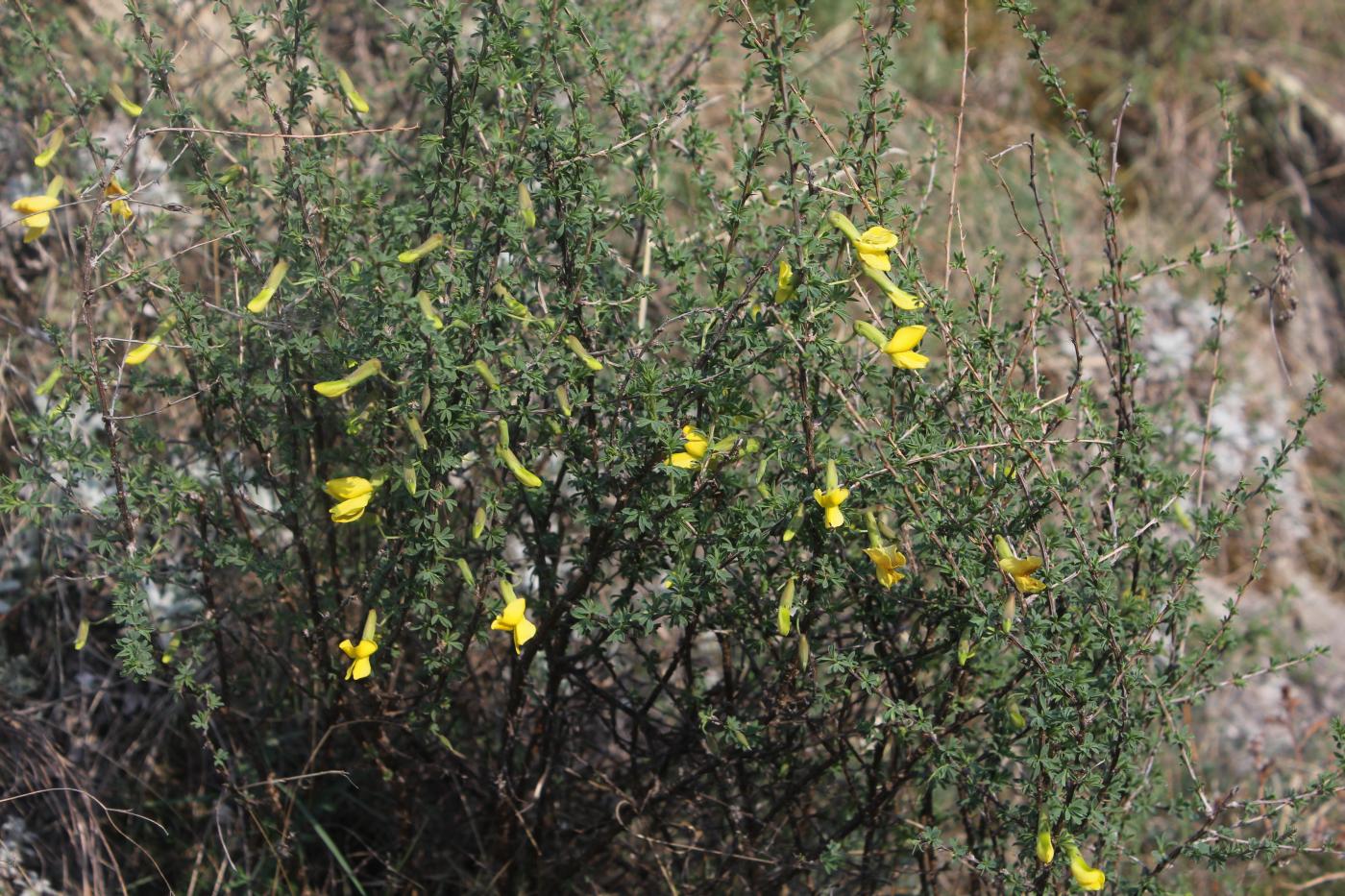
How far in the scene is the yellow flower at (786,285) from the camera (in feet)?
6.01

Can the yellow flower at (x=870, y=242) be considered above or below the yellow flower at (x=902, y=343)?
above

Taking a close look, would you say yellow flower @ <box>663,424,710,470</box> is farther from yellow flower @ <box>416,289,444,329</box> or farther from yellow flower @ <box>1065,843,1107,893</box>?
yellow flower @ <box>1065,843,1107,893</box>

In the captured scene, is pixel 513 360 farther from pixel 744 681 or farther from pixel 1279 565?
pixel 1279 565

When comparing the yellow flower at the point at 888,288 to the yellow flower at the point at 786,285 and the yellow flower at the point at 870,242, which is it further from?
the yellow flower at the point at 786,285

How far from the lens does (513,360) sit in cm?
190

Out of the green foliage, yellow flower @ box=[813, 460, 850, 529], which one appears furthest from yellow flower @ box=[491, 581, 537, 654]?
yellow flower @ box=[813, 460, 850, 529]

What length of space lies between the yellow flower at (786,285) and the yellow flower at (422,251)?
0.52 m

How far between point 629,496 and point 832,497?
0.37 metres

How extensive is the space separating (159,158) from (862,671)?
244 cm

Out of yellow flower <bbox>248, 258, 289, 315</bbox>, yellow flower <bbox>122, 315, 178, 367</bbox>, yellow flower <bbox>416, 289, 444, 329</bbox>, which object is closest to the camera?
yellow flower <bbox>416, 289, 444, 329</bbox>

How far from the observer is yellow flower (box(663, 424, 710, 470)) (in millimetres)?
1868

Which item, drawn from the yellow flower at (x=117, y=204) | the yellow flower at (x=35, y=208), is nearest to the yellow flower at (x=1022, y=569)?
the yellow flower at (x=117, y=204)

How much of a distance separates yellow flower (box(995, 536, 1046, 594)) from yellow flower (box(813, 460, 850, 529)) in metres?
0.28

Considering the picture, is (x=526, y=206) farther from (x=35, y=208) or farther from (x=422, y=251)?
(x=35, y=208)
